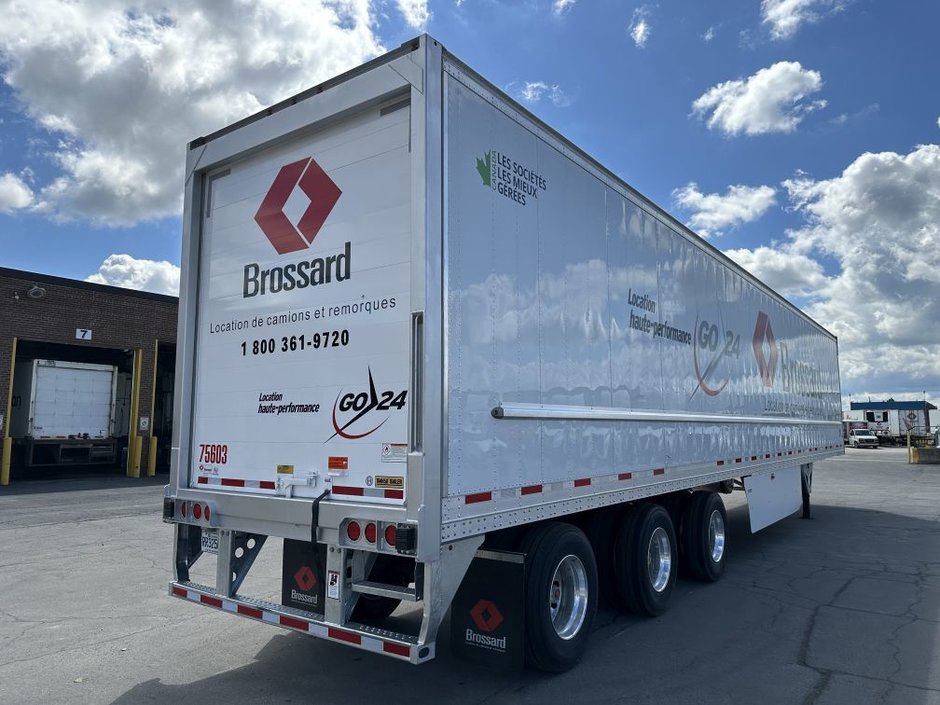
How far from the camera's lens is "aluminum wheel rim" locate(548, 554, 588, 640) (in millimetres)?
5059

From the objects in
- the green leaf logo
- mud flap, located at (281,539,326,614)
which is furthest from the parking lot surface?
the green leaf logo

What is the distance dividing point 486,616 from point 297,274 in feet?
8.99

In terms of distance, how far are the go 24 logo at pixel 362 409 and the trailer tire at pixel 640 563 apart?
3.14 metres

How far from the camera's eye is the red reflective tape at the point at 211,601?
4840 mm

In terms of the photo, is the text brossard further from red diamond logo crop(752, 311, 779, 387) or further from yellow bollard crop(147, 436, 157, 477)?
yellow bollard crop(147, 436, 157, 477)

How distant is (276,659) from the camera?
17.3 feet

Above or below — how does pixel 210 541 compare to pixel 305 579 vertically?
above

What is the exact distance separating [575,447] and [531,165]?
2.18 meters

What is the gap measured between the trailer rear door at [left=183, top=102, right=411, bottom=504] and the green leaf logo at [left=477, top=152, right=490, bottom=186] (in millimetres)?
528

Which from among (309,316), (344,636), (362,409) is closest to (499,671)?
(344,636)

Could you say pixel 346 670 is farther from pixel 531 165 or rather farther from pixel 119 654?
pixel 531 165

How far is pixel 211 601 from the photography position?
4875mm

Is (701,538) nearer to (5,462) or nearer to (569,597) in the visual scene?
(569,597)

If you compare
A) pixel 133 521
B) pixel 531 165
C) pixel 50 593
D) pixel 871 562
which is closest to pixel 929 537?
pixel 871 562
